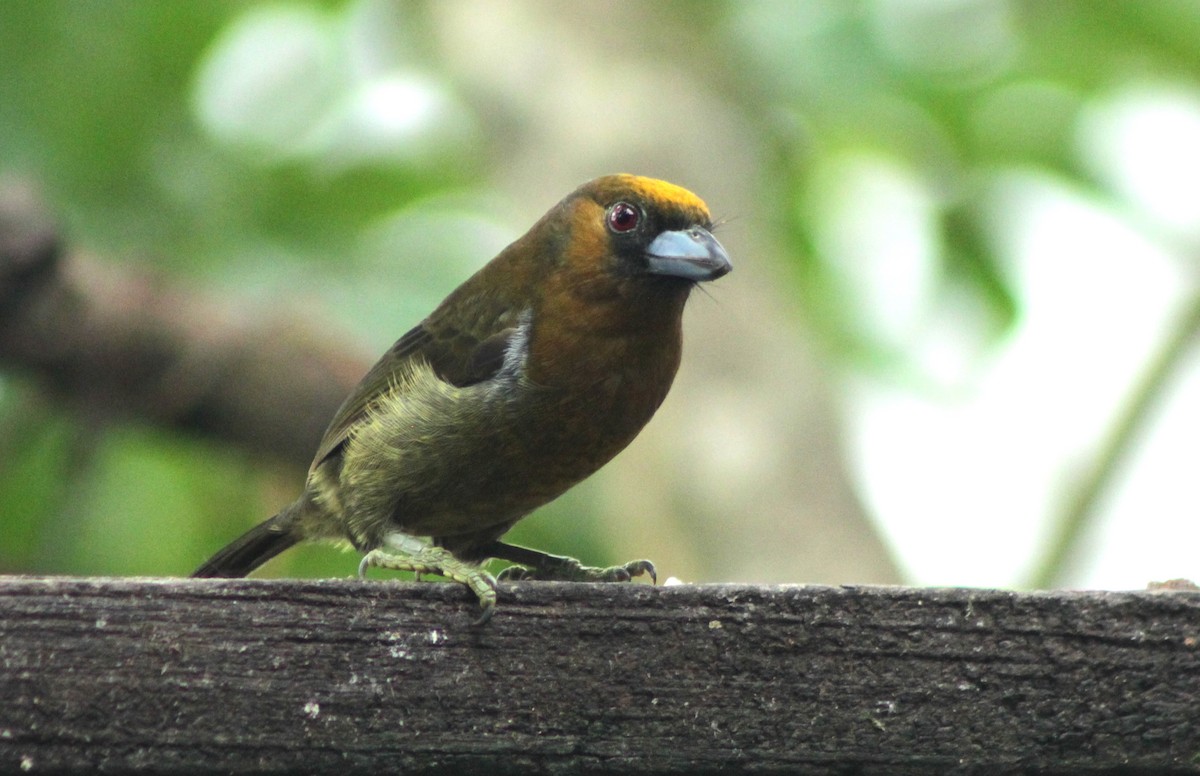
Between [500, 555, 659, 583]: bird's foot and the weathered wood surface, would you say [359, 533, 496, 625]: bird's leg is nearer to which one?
[500, 555, 659, 583]: bird's foot

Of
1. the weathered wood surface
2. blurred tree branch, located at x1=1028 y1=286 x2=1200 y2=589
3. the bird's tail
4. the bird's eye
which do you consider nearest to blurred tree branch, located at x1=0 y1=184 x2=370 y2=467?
the bird's tail

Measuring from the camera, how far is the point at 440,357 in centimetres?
385

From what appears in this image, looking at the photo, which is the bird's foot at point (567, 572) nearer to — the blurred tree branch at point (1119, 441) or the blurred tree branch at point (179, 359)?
the blurred tree branch at point (1119, 441)

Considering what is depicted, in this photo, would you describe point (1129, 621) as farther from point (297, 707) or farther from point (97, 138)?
point (97, 138)

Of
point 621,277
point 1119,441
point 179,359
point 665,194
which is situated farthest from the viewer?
point 179,359

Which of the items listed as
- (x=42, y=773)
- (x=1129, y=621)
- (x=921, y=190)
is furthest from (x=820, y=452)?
(x=42, y=773)

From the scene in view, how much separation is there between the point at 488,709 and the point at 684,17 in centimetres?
467

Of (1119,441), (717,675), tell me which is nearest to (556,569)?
(717,675)

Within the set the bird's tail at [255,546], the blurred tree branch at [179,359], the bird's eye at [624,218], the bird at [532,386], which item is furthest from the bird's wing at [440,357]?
the blurred tree branch at [179,359]

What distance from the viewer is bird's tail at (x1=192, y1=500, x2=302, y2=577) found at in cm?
403

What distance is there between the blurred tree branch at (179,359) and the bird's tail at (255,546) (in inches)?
63.4

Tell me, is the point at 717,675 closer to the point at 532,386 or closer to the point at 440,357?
the point at 532,386

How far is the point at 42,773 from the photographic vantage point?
2049 mm

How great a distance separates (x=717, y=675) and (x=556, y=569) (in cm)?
148
